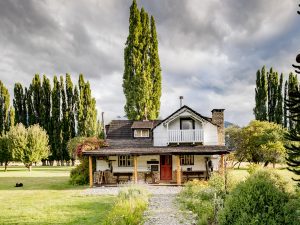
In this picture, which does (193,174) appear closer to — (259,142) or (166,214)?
(166,214)

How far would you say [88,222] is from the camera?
11.0 m

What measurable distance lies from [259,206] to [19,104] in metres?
63.9

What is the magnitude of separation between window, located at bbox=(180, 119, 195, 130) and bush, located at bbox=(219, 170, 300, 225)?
1954cm

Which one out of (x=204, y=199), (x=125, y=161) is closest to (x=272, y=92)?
(x=125, y=161)

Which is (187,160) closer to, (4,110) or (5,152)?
(5,152)

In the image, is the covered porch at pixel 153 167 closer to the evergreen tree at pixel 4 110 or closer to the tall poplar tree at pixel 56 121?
the tall poplar tree at pixel 56 121

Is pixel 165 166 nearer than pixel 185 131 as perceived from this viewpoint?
No

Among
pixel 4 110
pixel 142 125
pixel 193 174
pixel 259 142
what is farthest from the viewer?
pixel 4 110

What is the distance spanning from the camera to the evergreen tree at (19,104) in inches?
2453

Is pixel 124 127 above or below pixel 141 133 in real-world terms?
above

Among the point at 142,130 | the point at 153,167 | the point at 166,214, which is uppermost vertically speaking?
the point at 142,130

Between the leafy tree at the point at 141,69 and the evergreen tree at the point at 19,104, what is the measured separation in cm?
3143

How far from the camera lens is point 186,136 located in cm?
2542

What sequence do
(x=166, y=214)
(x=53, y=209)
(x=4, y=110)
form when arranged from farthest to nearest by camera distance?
(x=4, y=110) < (x=53, y=209) < (x=166, y=214)
